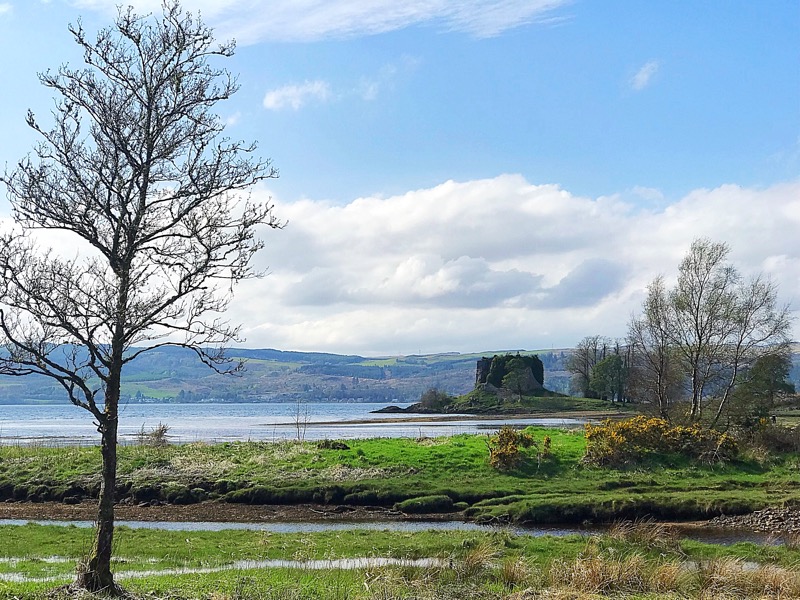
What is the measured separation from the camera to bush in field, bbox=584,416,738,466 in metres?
41.5

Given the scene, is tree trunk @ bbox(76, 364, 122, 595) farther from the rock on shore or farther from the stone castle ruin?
the stone castle ruin

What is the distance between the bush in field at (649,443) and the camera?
41.5m

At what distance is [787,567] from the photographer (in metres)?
19.0

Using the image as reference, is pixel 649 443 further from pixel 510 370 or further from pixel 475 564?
pixel 510 370

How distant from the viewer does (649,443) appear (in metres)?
42.8

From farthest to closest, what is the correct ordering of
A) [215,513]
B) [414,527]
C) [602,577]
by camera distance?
[215,513], [414,527], [602,577]

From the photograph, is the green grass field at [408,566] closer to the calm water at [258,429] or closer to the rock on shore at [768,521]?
the rock on shore at [768,521]

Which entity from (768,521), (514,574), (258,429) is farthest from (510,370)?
(514,574)

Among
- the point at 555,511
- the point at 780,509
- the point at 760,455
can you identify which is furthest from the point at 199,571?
the point at 760,455

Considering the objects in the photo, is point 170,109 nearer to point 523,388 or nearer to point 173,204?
point 173,204

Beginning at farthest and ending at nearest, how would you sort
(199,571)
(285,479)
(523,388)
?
1. (523,388)
2. (285,479)
3. (199,571)

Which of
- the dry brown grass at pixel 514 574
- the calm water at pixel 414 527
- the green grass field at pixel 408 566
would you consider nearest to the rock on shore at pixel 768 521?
the calm water at pixel 414 527

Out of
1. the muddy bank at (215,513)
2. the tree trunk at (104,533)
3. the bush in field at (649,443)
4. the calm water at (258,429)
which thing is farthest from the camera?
the calm water at (258,429)

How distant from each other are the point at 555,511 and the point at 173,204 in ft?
77.6
